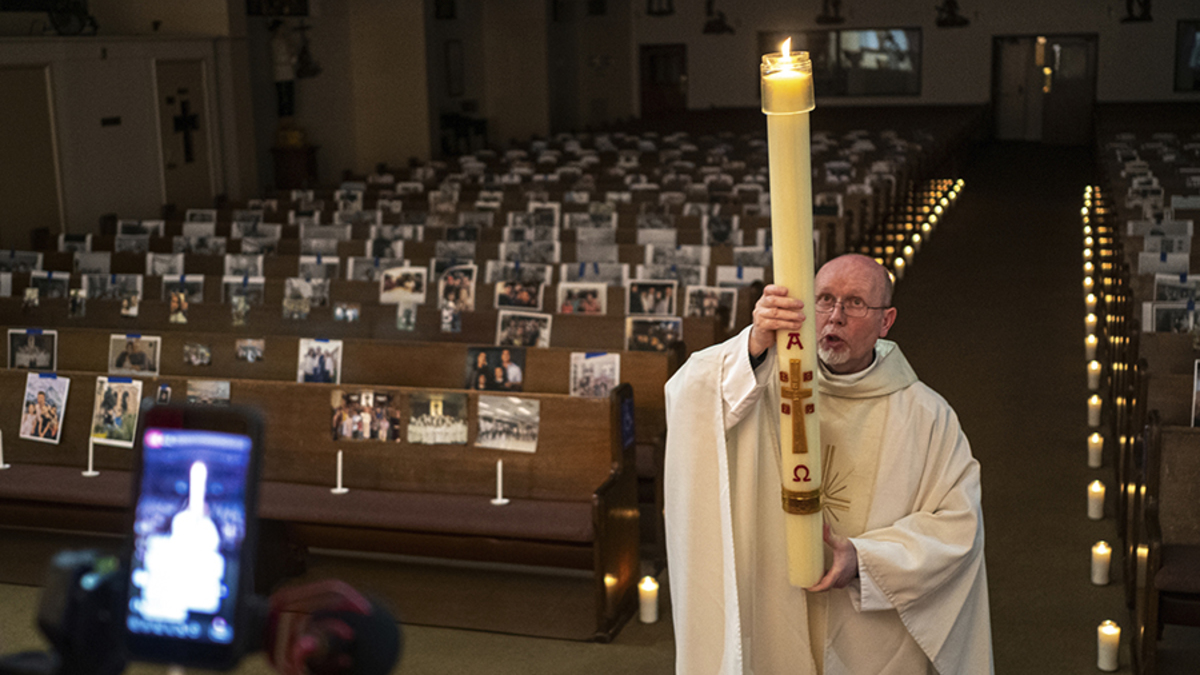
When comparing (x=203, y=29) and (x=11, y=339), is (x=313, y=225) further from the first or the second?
(x=203, y=29)

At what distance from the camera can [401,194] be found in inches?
469

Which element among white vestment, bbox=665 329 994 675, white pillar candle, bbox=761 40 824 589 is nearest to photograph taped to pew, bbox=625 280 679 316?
white vestment, bbox=665 329 994 675

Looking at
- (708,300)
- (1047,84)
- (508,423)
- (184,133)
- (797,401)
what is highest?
(1047,84)

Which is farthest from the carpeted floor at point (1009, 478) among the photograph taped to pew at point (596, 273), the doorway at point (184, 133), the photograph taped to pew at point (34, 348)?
the doorway at point (184, 133)

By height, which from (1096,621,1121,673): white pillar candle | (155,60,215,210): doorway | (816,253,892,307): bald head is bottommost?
(1096,621,1121,673): white pillar candle

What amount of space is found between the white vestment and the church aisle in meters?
2.03

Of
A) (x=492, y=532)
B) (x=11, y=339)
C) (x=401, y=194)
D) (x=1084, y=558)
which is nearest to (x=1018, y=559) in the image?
(x=1084, y=558)

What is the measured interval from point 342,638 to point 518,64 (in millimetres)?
22659

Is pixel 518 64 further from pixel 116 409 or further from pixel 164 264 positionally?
pixel 116 409

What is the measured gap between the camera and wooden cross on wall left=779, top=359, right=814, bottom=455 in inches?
63.6

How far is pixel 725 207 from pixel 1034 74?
63.8ft

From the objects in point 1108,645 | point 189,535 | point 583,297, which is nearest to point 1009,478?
point 1108,645

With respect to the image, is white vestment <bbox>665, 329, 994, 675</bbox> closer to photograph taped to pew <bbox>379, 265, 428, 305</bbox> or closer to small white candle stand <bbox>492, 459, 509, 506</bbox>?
small white candle stand <bbox>492, 459, 509, 506</bbox>

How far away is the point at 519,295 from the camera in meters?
6.63
